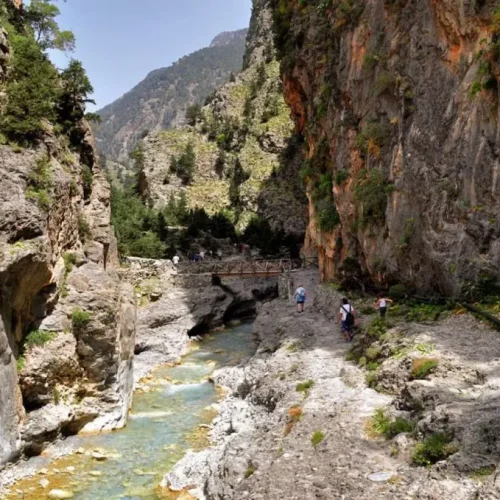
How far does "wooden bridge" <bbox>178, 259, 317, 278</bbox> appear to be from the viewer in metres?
39.6

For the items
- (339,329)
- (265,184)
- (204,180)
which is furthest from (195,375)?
(204,180)

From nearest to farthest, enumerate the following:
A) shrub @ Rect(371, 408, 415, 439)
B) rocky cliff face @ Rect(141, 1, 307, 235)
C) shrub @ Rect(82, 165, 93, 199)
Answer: shrub @ Rect(371, 408, 415, 439) → shrub @ Rect(82, 165, 93, 199) → rocky cliff face @ Rect(141, 1, 307, 235)

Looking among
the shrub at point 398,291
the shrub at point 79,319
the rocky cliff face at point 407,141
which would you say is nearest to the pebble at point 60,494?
the shrub at point 79,319

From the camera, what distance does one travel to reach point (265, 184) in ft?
215

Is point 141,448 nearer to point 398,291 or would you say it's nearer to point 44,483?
point 44,483

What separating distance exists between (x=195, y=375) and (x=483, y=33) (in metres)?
19.2

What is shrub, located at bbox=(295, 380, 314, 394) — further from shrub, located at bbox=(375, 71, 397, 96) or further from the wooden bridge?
the wooden bridge

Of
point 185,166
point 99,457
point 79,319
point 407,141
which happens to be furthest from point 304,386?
point 185,166

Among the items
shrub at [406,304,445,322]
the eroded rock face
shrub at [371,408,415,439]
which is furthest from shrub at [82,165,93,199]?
shrub at [371,408,415,439]

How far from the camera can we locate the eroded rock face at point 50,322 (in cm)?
1446

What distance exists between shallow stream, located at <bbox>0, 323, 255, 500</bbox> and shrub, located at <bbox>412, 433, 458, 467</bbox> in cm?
732

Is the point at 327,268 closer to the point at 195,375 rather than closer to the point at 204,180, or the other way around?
the point at 195,375

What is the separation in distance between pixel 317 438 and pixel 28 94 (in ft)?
55.9

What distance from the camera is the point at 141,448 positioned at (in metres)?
15.5
